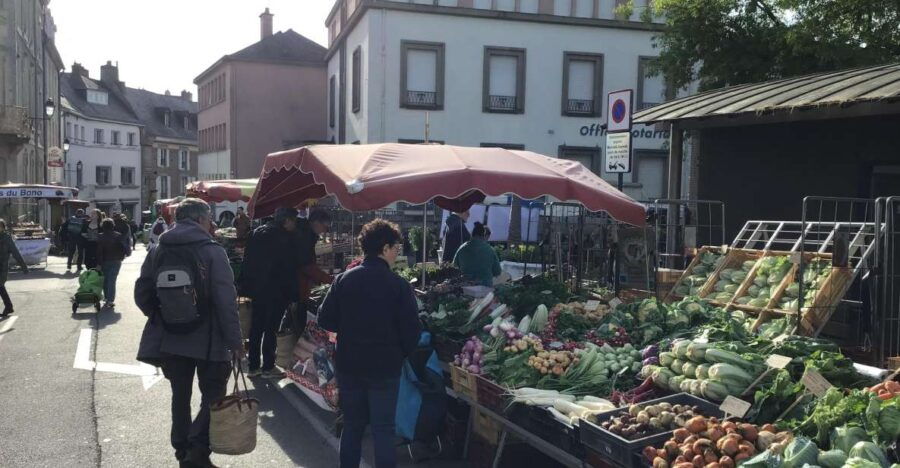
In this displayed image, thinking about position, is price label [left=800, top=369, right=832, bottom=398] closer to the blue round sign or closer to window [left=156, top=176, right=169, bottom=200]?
the blue round sign

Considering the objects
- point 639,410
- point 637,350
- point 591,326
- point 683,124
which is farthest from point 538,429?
point 683,124

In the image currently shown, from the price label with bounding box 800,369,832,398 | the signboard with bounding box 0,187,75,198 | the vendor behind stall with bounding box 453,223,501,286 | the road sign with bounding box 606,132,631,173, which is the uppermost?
the road sign with bounding box 606,132,631,173

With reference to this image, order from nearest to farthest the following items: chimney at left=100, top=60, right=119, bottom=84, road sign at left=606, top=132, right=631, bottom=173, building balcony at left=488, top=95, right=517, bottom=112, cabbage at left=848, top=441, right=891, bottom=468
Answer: cabbage at left=848, top=441, right=891, bottom=468
road sign at left=606, top=132, right=631, bottom=173
building balcony at left=488, top=95, right=517, bottom=112
chimney at left=100, top=60, right=119, bottom=84

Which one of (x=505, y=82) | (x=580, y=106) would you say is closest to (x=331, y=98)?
(x=505, y=82)

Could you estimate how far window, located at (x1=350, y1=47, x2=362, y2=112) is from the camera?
95.2ft

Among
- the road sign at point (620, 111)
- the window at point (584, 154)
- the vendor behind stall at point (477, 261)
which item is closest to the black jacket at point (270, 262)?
the vendor behind stall at point (477, 261)

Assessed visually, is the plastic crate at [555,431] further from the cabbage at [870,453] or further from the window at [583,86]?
the window at [583,86]

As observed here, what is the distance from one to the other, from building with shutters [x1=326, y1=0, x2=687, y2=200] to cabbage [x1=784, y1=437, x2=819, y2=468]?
2459 centimetres

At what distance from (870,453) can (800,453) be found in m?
0.28

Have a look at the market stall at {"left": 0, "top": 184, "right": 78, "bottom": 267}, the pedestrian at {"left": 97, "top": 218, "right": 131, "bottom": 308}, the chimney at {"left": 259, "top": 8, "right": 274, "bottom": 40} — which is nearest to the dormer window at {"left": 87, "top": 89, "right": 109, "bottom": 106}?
the chimney at {"left": 259, "top": 8, "right": 274, "bottom": 40}

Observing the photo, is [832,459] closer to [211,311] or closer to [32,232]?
[211,311]

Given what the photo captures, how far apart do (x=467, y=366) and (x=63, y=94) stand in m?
59.5

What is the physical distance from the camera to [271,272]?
27.6ft

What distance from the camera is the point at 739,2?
1653 cm
